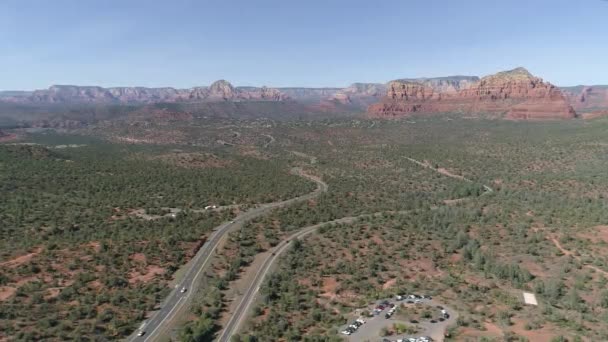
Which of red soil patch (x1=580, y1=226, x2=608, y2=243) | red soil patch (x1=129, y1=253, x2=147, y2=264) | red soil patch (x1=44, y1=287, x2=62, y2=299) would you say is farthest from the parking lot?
red soil patch (x1=44, y1=287, x2=62, y2=299)

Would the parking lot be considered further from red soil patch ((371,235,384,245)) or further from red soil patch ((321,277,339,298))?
red soil patch ((371,235,384,245))

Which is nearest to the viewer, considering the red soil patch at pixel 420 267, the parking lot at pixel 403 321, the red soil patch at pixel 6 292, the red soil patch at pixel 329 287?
the parking lot at pixel 403 321

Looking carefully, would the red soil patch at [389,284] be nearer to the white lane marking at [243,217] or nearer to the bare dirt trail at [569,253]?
the white lane marking at [243,217]

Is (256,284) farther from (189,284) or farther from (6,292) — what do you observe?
(6,292)

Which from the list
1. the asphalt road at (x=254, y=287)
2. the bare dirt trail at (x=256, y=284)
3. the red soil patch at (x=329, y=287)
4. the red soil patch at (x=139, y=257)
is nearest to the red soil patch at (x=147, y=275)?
the red soil patch at (x=139, y=257)

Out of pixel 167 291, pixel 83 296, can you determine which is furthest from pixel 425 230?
pixel 83 296
